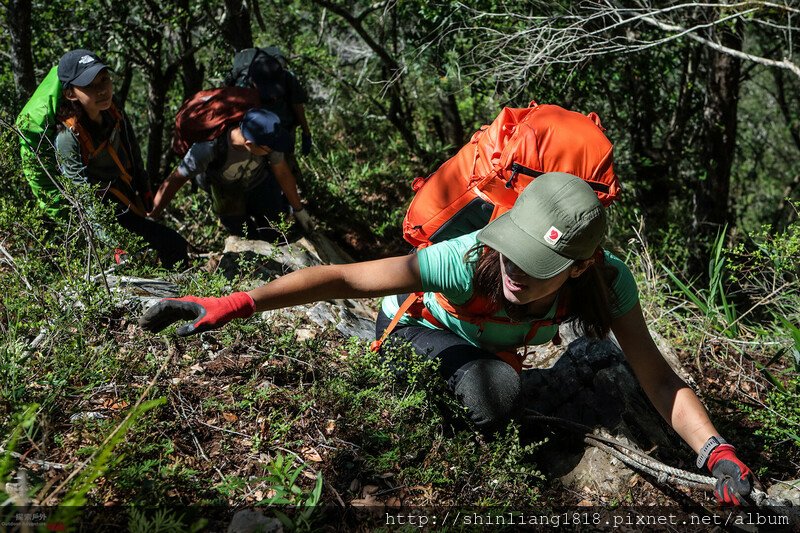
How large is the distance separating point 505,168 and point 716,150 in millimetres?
4827

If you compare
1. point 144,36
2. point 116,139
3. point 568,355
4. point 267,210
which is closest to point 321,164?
point 267,210

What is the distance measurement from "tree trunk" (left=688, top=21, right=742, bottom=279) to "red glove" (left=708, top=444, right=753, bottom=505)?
429 centimetres

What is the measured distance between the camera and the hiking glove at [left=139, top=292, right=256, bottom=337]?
2566 millimetres

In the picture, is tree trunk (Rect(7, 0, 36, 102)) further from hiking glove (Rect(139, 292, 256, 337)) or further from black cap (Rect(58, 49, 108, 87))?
hiking glove (Rect(139, 292, 256, 337))

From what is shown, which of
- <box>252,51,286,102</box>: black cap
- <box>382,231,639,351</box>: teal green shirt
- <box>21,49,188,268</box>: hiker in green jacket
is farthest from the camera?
<box>252,51,286,102</box>: black cap

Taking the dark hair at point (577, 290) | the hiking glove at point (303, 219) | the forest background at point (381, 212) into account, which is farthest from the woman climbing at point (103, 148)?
the dark hair at point (577, 290)

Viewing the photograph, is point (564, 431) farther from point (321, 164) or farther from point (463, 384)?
point (321, 164)

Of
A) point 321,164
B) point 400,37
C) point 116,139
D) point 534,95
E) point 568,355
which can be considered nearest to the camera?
point 568,355

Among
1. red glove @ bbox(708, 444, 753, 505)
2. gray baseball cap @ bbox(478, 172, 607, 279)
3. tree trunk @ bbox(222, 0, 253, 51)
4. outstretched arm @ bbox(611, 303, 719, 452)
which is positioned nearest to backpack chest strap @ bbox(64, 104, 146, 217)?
tree trunk @ bbox(222, 0, 253, 51)

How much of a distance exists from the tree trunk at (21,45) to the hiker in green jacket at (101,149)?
34.5 inches

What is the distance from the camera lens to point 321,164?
7250 millimetres

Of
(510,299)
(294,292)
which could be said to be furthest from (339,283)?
(510,299)

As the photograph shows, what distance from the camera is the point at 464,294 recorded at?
9.89 ft

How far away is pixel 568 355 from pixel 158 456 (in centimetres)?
231
